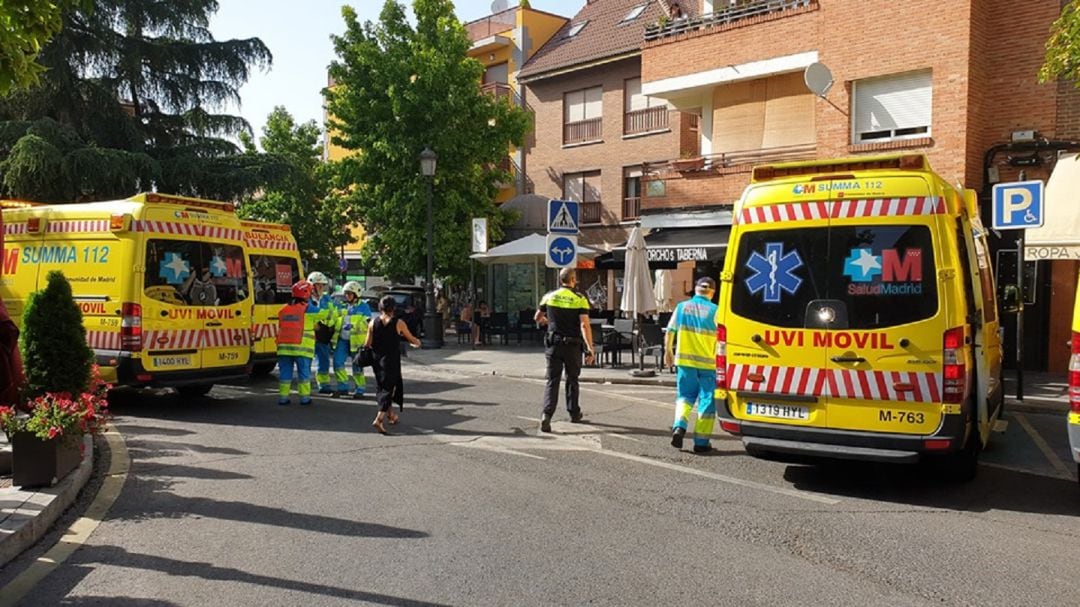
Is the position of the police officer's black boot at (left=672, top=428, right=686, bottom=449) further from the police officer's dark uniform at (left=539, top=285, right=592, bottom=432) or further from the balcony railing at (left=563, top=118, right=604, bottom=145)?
the balcony railing at (left=563, top=118, right=604, bottom=145)

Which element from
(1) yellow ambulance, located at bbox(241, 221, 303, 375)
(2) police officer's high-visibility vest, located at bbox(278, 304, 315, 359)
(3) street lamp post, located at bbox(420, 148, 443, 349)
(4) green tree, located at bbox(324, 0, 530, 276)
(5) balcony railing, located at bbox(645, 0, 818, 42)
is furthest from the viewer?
(4) green tree, located at bbox(324, 0, 530, 276)

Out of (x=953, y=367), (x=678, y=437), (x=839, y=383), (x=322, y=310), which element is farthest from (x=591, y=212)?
(x=953, y=367)

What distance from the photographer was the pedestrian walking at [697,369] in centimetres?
819

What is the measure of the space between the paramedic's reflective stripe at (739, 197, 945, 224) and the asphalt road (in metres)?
2.23

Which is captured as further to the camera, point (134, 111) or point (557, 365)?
point (134, 111)

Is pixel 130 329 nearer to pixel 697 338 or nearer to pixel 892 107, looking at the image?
pixel 697 338

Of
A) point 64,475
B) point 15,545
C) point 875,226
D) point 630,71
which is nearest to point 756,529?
point 875,226

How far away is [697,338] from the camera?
823 cm

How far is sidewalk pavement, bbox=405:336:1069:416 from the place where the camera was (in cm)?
1162

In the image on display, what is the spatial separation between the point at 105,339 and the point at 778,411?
A: 8001 millimetres

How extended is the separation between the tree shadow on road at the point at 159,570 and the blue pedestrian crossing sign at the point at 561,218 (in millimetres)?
8985

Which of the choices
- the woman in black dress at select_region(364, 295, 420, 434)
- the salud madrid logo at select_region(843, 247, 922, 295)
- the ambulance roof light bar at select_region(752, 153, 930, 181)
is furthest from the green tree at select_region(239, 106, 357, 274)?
the salud madrid logo at select_region(843, 247, 922, 295)

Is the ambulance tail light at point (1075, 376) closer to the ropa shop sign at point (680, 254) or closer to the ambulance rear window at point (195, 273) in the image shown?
the ambulance rear window at point (195, 273)

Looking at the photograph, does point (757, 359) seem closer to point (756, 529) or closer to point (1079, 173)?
point (756, 529)
